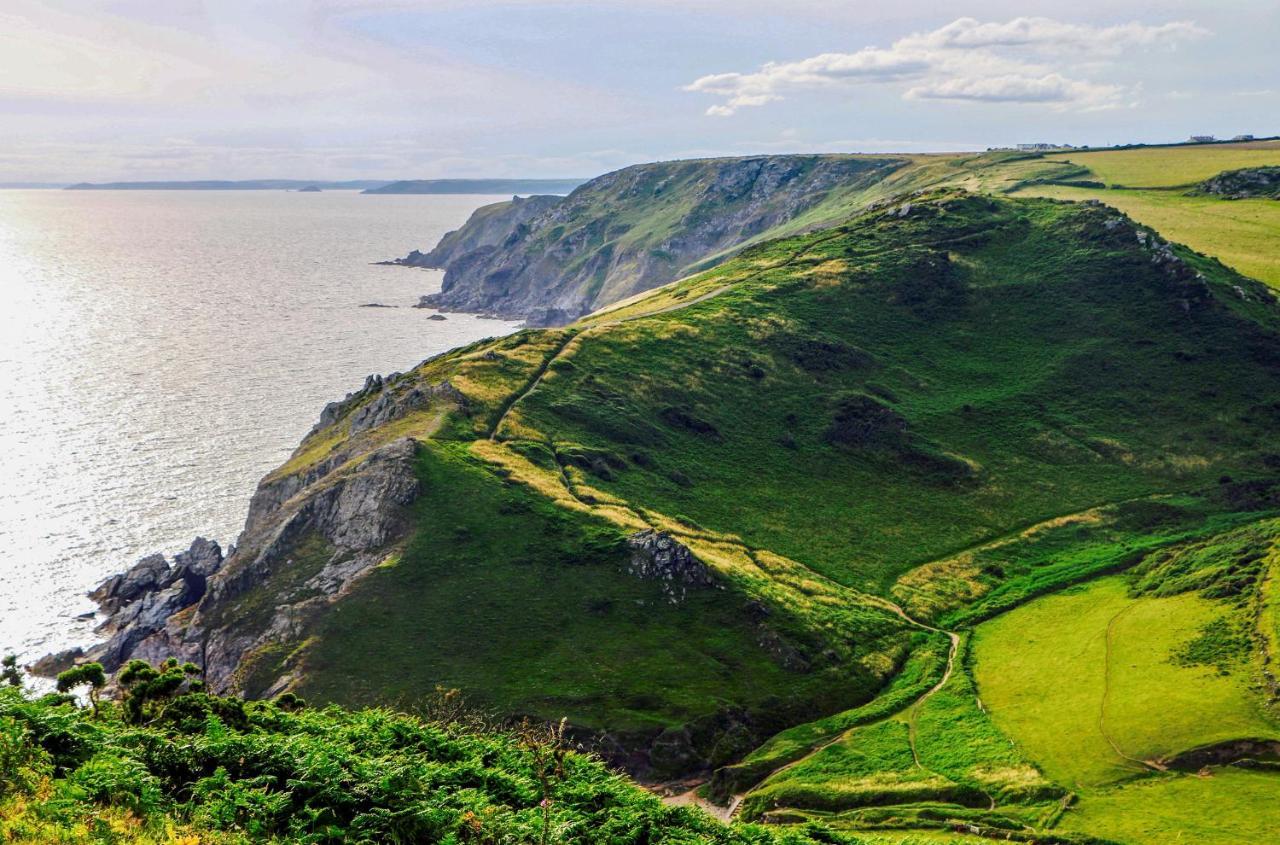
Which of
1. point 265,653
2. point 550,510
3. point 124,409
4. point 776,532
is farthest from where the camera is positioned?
point 124,409

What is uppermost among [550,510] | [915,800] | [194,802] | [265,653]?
[194,802]

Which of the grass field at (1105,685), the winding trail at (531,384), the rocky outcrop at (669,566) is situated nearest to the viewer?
the grass field at (1105,685)

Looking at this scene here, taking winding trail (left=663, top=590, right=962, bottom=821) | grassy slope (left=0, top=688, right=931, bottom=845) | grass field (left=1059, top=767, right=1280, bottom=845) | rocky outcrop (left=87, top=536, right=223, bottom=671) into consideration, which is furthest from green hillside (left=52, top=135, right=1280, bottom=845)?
rocky outcrop (left=87, top=536, right=223, bottom=671)

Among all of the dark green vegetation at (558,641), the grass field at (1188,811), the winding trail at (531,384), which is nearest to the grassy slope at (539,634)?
the dark green vegetation at (558,641)

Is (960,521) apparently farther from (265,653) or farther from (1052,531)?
(265,653)

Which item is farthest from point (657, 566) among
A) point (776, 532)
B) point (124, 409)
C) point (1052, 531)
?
point (124, 409)

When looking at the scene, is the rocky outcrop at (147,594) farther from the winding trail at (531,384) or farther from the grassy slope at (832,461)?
the winding trail at (531,384)
